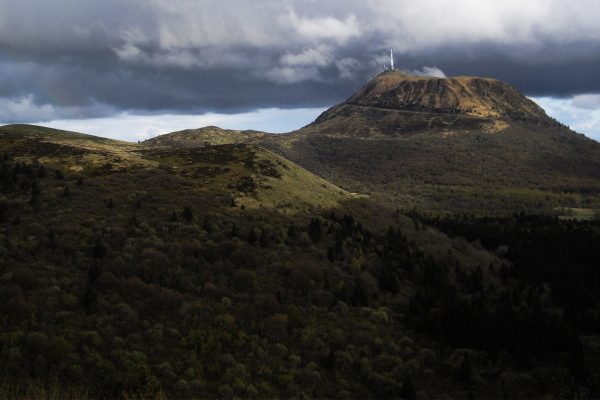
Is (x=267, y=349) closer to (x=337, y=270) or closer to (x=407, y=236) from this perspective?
(x=337, y=270)

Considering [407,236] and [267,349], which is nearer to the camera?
[267,349]

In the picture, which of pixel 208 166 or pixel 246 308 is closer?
pixel 246 308

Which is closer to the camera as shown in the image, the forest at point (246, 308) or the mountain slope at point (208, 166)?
the forest at point (246, 308)

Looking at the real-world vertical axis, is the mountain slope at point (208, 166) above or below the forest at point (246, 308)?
above

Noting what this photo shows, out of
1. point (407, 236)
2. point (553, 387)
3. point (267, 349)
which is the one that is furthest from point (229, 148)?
point (553, 387)

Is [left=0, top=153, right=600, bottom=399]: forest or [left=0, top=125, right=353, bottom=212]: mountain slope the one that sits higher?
[left=0, top=125, right=353, bottom=212]: mountain slope

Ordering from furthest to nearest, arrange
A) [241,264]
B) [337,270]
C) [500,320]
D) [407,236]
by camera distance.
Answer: [407,236] < [337,270] < [241,264] < [500,320]

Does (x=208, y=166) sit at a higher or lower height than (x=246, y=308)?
higher

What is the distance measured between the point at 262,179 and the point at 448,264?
29516 millimetres

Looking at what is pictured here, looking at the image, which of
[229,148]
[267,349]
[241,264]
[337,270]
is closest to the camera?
[267,349]

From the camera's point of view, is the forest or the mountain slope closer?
the forest

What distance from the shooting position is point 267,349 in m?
34.8

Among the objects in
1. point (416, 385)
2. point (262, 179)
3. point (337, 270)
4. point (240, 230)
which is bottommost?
point (416, 385)

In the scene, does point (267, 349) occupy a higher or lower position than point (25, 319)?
lower
